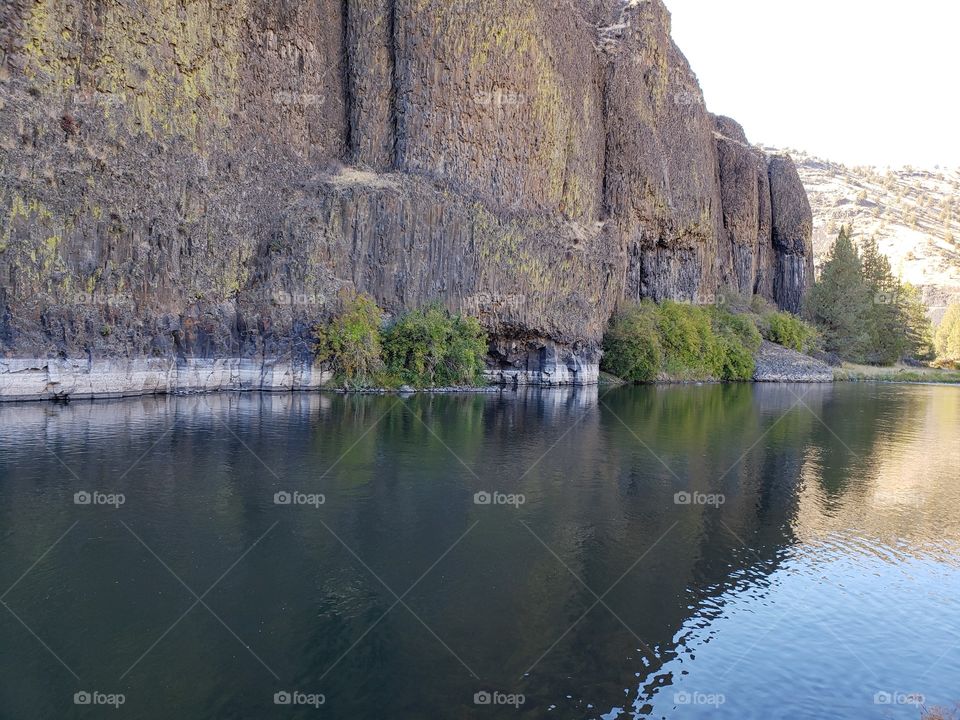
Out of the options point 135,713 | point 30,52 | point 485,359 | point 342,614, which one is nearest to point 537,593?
point 342,614

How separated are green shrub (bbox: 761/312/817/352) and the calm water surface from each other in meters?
59.7

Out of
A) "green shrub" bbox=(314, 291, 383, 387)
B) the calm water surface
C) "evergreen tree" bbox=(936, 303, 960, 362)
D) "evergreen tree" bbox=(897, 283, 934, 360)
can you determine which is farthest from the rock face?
"evergreen tree" bbox=(936, 303, 960, 362)

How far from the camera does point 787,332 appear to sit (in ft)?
291

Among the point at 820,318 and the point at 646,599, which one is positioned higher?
the point at 820,318

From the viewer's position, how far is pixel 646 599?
15375 millimetres

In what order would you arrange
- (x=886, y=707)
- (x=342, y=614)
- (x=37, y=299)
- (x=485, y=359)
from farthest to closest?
(x=485, y=359) < (x=37, y=299) < (x=342, y=614) < (x=886, y=707)

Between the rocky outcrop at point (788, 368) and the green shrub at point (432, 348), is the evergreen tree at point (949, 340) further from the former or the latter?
the green shrub at point (432, 348)

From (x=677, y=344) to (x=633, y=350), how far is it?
6.66m

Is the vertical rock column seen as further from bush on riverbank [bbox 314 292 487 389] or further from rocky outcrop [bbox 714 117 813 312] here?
bush on riverbank [bbox 314 292 487 389]

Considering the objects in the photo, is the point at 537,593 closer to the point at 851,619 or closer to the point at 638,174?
the point at 851,619

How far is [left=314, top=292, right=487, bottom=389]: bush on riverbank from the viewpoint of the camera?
1989 inches

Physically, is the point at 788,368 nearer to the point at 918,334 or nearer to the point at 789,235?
the point at 789,235

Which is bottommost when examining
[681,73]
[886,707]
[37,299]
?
[886,707]

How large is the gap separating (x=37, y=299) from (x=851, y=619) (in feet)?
122
